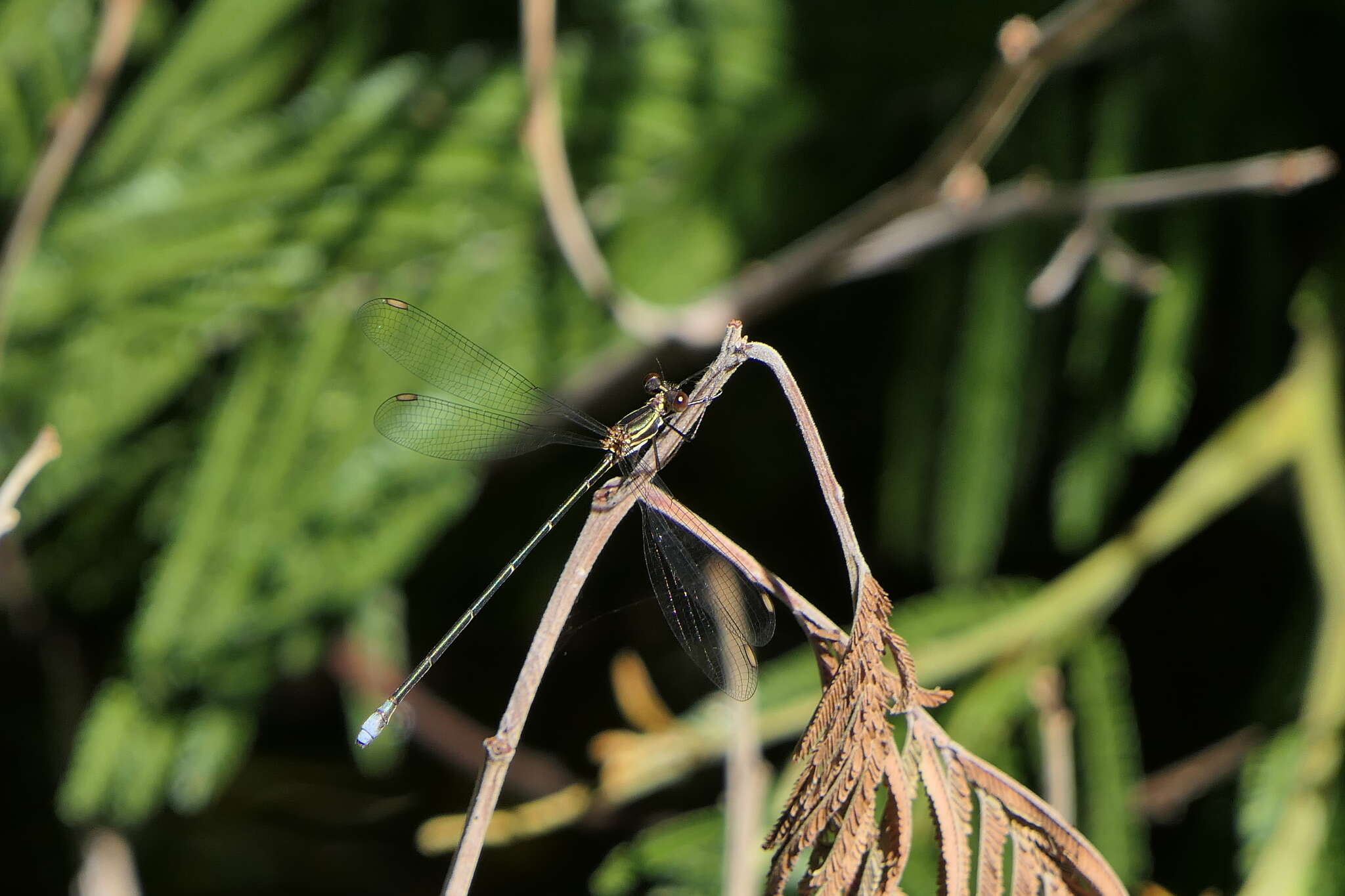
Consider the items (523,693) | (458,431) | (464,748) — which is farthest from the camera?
(464,748)

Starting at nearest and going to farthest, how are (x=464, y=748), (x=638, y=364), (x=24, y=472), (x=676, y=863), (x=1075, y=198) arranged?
1. (x=24, y=472)
2. (x=676, y=863)
3. (x=1075, y=198)
4. (x=638, y=364)
5. (x=464, y=748)

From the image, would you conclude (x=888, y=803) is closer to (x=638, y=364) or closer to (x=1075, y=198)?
(x=1075, y=198)

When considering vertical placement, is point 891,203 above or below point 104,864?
above

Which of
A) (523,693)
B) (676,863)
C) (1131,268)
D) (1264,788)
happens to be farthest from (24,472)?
(1264,788)

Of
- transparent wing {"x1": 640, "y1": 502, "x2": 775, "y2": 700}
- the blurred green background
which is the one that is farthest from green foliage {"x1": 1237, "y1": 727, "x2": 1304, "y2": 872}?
transparent wing {"x1": 640, "y1": 502, "x2": 775, "y2": 700}

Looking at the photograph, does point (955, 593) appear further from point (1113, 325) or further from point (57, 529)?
point (57, 529)

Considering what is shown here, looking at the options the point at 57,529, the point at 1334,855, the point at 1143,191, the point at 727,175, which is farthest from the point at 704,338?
the point at 57,529
